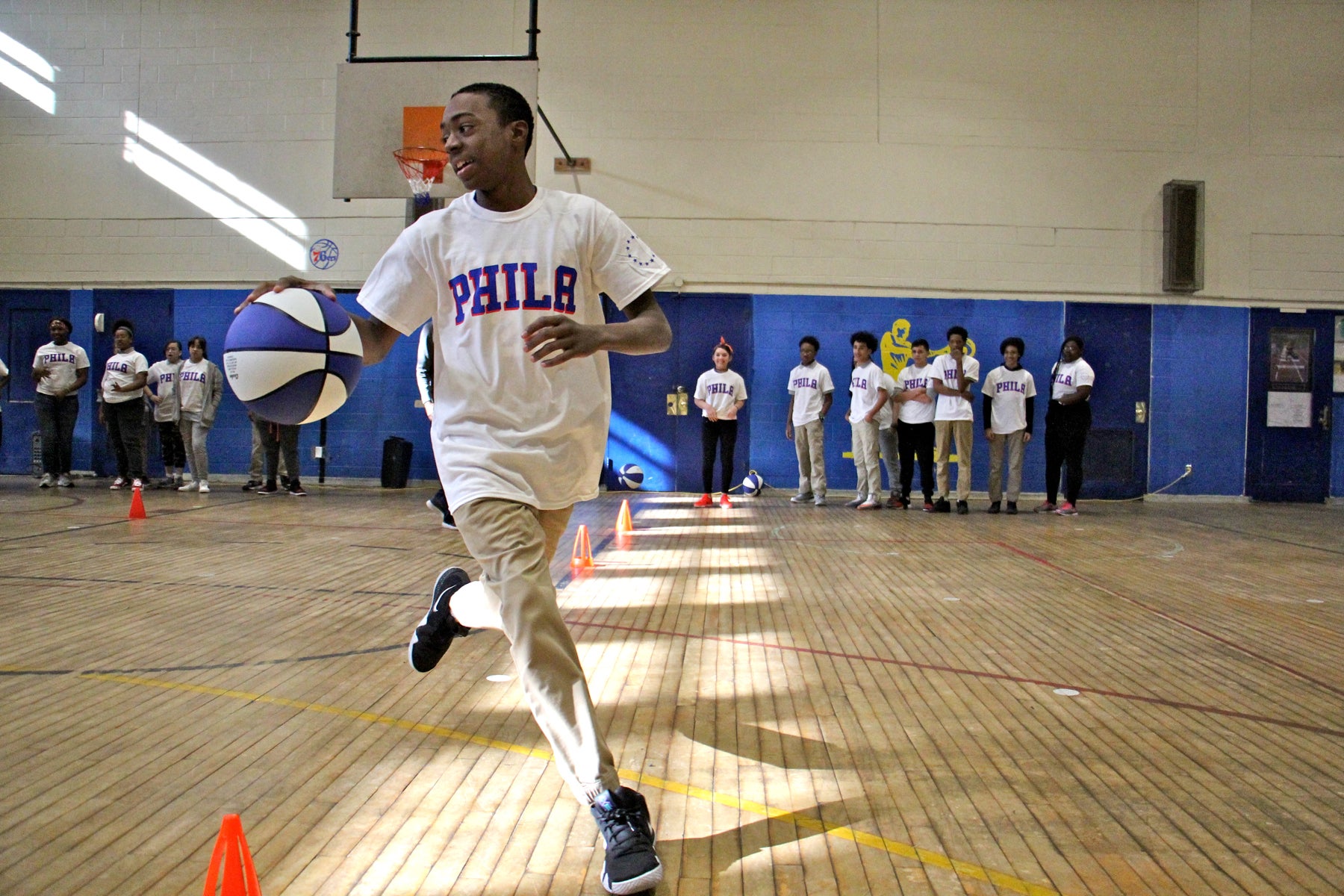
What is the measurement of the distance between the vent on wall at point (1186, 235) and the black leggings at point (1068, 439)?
3.57 m

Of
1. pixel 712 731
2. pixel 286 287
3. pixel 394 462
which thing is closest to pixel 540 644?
pixel 712 731

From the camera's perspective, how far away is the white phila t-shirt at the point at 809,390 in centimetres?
1092

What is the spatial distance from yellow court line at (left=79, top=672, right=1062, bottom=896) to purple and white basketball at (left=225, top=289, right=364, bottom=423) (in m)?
1.01

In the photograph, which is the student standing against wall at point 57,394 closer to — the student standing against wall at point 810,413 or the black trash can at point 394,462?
the black trash can at point 394,462

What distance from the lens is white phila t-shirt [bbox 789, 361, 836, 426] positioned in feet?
35.8

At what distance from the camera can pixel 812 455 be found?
443 inches

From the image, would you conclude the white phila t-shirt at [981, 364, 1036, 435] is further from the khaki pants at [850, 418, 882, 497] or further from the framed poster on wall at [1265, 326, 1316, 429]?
the framed poster on wall at [1265, 326, 1316, 429]

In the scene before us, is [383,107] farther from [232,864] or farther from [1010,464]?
[232,864]

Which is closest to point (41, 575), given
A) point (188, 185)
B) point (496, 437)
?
point (496, 437)

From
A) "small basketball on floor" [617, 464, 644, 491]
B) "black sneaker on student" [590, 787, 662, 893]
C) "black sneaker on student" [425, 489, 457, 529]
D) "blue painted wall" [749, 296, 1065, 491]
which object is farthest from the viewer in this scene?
"blue painted wall" [749, 296, 1065, 491]

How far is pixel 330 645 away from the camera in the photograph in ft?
13.0

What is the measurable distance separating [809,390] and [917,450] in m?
1.37

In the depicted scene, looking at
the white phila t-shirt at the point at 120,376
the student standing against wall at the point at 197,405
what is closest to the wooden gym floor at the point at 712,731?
the student standing against wall at the point at 197,405

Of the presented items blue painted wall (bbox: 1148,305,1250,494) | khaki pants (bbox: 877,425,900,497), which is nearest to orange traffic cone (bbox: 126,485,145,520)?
khaki pants (bbox: 877,425,900,497)
